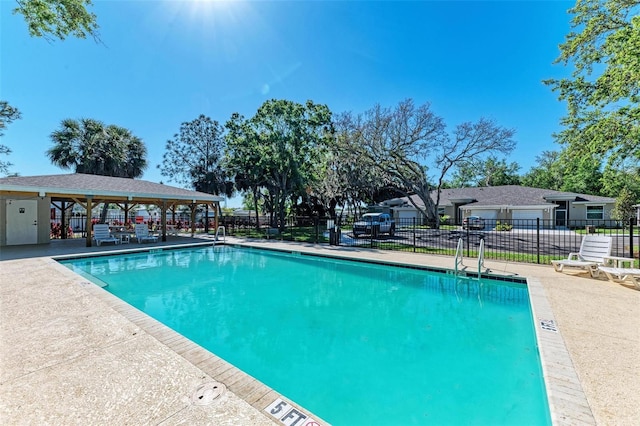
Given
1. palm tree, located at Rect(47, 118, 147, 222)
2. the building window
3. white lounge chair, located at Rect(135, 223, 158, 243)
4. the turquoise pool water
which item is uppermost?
palm tree, located at Rect(47, 118, 147, 222)

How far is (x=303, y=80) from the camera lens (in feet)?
51.0

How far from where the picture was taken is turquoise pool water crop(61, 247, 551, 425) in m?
3.06

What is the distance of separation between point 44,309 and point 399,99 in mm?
21366

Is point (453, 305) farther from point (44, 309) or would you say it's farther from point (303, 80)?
point (303, 80)

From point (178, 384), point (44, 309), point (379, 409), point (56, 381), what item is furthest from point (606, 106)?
point (44, 309)

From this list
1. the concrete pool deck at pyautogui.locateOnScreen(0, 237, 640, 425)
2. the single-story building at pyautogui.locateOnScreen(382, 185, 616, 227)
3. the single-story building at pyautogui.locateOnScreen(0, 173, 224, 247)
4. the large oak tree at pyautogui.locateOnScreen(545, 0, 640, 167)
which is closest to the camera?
the concrete pool deck at pyautogui.locateOnScreen(0, 237, 640, 425)

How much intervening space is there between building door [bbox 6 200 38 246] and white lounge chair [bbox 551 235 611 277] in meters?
21.0

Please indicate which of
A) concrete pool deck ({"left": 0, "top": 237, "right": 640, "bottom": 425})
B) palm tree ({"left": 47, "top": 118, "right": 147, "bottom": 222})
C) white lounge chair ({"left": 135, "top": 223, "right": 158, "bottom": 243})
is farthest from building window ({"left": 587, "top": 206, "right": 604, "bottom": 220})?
palm tree ({"left": 47, "top": 118, "right": 147, "bottom": 222})

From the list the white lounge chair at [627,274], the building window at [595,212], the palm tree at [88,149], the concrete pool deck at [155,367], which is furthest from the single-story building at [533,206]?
the palm tree at [88,149]

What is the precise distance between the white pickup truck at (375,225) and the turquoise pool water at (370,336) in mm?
7459

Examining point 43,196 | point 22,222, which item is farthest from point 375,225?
point 22,222

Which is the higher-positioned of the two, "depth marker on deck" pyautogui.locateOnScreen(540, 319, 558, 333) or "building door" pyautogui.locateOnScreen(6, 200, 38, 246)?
"building door" pyautogui.locateOnScreen(6, 200, 38, 246)

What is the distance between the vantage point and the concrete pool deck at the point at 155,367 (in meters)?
2.15

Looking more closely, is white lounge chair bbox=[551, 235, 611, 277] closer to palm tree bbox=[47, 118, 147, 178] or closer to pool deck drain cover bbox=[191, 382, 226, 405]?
pool deck drain cover bbox=[191, 382, 226, 405]
